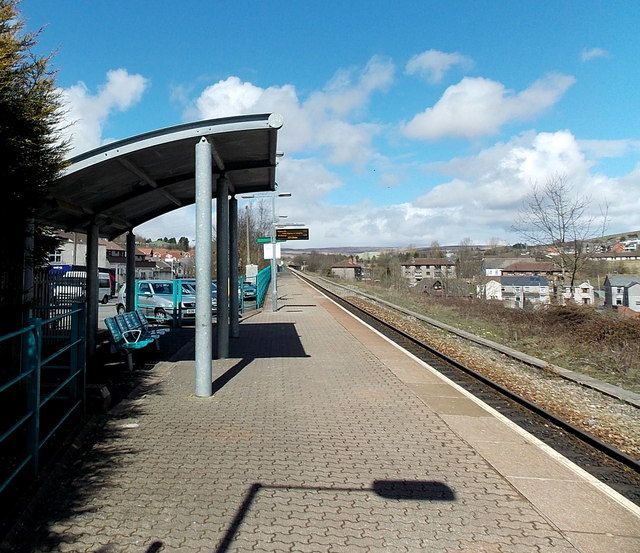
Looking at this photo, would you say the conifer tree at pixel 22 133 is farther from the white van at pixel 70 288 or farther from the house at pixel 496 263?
the house at pixel 496 263

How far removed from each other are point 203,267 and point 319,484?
3.82 m

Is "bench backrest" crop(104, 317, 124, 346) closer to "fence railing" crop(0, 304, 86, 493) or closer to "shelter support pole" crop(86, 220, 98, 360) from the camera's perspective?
"shelter support pole" crop(86, 220, 98, 360)

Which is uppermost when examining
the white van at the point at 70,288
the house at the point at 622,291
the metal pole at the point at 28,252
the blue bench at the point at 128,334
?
the metal pole at the point at 28,252

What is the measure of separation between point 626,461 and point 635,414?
8.20 ft

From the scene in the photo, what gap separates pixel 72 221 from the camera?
9172mm

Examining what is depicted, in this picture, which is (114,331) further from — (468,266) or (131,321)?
(468,266)

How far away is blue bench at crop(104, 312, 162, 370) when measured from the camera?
28.6ft

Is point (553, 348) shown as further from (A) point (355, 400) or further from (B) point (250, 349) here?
(A) point (355, 400)

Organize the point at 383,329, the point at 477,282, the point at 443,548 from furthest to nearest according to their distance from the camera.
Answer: the point at 477,282, the point at 383,329, the point at 443,548

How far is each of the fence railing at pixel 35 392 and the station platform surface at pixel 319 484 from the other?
0.45 metres

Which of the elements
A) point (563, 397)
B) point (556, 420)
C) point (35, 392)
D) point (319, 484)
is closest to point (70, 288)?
point (35, 392)

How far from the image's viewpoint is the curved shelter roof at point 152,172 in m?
6.70

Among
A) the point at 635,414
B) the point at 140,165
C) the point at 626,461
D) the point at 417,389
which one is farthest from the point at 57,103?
the point at 635,414

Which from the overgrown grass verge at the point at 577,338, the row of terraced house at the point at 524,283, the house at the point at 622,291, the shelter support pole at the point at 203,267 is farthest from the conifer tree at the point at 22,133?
the house at the point at 622,291
